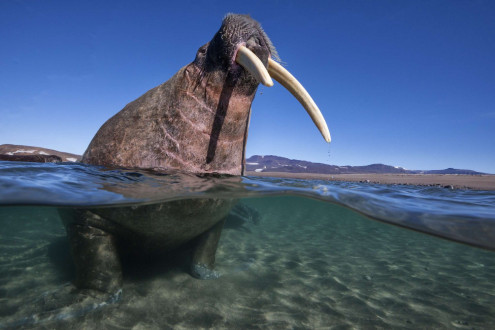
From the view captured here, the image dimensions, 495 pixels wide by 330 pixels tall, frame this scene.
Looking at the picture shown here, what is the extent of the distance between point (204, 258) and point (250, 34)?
3.13 meters

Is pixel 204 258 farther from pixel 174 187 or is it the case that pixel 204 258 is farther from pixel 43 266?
pixel 43 266

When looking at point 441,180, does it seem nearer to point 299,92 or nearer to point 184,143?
point 299,92

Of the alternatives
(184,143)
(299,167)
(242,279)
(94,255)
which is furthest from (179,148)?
(299,167)

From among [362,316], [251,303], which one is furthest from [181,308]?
[362,316]

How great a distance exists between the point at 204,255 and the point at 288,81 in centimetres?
272

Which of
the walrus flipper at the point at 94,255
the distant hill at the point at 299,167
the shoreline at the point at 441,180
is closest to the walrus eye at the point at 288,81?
the walrus flipper at the point at 94,255

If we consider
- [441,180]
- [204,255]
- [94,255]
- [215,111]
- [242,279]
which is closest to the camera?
[94,255]

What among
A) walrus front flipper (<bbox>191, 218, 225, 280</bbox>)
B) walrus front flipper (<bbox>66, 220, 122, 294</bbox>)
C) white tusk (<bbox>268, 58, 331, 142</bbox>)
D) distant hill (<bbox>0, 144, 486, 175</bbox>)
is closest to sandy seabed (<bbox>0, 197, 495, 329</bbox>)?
walrus front flipper (<bbox>191, 218, 225, 280</bbox>)

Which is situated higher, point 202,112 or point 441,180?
point 202,112

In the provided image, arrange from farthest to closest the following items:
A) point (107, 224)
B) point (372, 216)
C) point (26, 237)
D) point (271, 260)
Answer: point (26, 237) < point (271, 260) < point (372, 216) < point (107, 224)

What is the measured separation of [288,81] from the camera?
3.27 meters

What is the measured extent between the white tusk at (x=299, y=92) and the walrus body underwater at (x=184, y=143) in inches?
0.5

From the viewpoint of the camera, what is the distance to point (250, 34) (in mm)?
3264

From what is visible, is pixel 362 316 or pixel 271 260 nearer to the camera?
pixel 362 316
